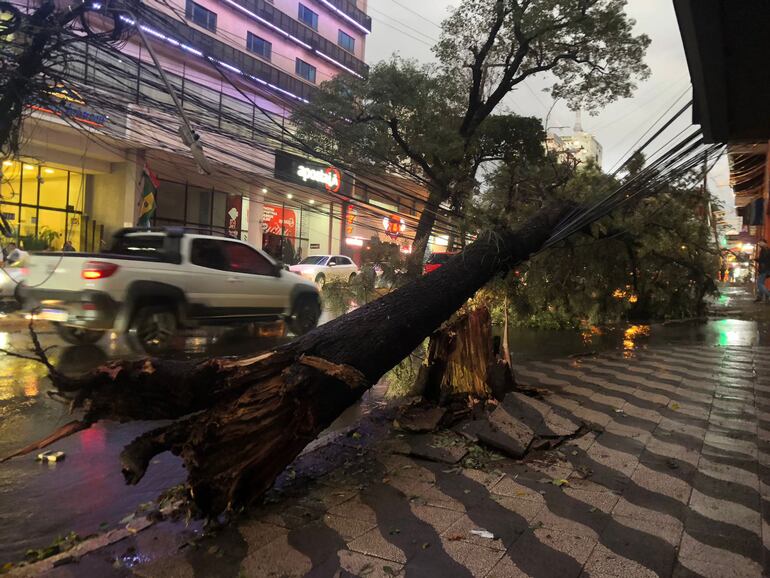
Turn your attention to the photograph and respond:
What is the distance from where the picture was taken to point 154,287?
802 cm

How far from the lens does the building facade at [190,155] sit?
712 centimetres

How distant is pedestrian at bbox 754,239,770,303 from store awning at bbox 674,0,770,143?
19749 millimetres

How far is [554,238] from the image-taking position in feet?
23.4

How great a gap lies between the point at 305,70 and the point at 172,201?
62.2ft

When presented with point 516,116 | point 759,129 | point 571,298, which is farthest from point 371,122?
point 759,129

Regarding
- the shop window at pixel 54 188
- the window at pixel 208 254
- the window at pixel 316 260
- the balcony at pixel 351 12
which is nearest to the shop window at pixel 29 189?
the shop window at pixel 54 188

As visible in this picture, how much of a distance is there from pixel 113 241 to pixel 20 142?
2.42 metres

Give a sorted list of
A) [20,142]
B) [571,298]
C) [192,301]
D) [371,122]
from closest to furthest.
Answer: [20,142] → [192,301] → [571,298] → [371,122]

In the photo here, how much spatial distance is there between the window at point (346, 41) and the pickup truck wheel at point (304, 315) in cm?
3276

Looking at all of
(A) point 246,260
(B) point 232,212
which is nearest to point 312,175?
(A) point 246,260

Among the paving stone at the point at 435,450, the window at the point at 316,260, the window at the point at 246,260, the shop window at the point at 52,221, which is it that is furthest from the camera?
the window at the point at 316,260

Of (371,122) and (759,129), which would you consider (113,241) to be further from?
(759,129)

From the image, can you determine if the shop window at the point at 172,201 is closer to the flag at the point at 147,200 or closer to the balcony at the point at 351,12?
the flag at the point at 147,200

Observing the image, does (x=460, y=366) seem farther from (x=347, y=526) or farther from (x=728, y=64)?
(x=728, y=64)
